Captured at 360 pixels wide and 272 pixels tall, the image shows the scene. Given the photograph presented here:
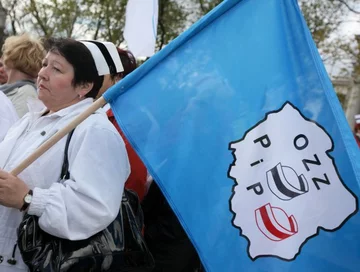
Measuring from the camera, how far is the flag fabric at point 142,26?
4.07m

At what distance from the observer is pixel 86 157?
1626 mm

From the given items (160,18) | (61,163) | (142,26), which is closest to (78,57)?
(61,163)

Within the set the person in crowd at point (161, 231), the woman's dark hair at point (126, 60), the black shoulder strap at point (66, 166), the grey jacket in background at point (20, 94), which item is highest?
the grey jacket in background at point (20, 94)

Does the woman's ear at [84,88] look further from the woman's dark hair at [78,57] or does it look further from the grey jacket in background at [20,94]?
the grey jacket in background at [20,94]

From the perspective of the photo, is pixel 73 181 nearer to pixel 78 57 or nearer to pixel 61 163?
pixel 61 163

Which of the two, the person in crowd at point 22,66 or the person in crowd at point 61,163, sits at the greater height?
the person in crowd at point 22,66

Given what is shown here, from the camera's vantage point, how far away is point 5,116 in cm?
223

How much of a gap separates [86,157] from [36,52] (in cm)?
147

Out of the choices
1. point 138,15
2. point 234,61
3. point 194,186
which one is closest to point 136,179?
point 194,186

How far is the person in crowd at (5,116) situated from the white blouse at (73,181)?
1.24ft

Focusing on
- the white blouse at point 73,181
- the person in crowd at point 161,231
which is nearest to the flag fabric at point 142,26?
the person in crowd at point 161,231

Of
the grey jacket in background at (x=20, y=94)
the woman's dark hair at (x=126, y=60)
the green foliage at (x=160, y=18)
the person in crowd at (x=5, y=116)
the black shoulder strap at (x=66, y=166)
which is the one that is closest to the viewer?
the black shoulder strap at (x=66, y=166)

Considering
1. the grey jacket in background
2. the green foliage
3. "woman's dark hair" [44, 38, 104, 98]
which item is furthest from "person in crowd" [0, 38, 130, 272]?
the green foliage

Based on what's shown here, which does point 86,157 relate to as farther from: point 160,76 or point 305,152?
point 305,152
